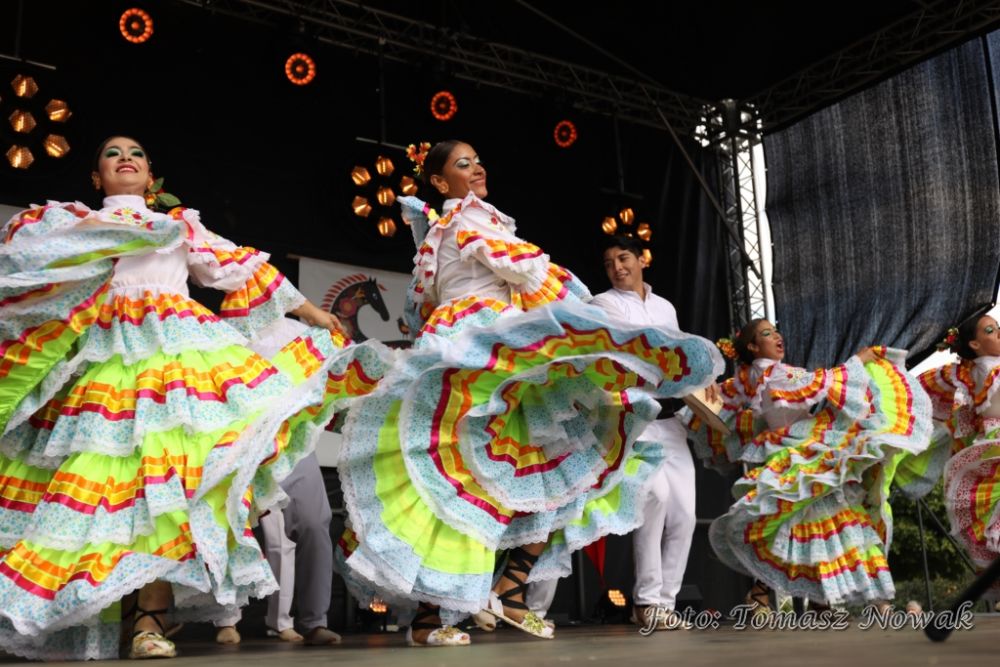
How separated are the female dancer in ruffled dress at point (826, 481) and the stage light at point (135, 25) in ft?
12.3

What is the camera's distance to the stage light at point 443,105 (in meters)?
6.81

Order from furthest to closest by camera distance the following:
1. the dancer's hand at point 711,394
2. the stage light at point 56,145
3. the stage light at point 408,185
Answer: the stage light at point 408,185 → the stage light at point 56,145 → the dancer's hand at point 711,394

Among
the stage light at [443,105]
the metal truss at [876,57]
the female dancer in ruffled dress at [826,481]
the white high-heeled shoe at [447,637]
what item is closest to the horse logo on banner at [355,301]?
the stage light at [443,105]

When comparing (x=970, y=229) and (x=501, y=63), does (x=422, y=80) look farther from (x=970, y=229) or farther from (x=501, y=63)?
(x=970, y=229)

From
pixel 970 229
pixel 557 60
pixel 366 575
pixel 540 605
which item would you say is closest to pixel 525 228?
pixel 557 60

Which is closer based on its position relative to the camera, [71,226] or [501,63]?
[71,226]

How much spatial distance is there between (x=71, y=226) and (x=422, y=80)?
394cm

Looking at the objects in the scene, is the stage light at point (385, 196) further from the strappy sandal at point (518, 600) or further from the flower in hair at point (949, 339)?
the strappy sandal at point (518, 600)

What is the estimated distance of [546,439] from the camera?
133 inches

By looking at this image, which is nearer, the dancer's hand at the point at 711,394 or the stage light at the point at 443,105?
the dancer's hand at the point at 711,394

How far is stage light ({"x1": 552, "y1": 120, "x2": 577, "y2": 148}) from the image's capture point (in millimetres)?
7406

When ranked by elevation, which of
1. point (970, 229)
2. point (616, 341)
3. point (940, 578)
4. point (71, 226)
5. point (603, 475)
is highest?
point (970, 229)

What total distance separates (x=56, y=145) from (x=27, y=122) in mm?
179

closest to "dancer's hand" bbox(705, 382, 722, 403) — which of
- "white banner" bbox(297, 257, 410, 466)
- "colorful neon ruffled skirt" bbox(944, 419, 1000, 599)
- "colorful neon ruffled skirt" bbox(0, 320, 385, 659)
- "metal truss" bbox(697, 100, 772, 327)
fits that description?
"colorful neon ruffled skirt" bbox(944, 419, 1000, 599)
